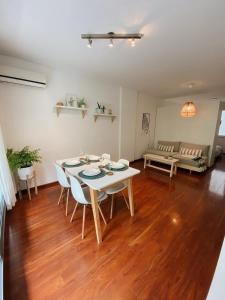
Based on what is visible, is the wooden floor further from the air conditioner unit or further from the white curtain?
the air conditioner unit

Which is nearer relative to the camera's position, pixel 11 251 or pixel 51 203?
pixel 11 251

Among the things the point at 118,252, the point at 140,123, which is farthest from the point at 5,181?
the point at 140,123

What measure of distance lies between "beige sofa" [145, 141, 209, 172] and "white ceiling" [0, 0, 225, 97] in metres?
2.28

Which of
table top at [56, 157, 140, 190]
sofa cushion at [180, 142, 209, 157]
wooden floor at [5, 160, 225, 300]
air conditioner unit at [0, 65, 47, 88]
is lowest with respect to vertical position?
wooden floor at [5, 160, 225, 300]

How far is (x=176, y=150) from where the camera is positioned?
197 inches

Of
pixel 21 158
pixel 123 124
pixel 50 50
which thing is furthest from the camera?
pixel 123 124

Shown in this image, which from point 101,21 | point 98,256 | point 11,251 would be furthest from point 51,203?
point 101,21

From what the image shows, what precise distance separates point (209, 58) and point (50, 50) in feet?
8.31

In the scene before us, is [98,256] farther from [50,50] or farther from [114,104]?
[114,104]

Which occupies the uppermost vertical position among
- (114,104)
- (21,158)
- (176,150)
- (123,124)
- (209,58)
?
(209,58)

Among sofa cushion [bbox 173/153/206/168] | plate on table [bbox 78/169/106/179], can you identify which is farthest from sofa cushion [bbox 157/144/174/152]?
plate on table [bbox 78/169/106/179]

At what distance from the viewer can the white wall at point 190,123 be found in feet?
14.6

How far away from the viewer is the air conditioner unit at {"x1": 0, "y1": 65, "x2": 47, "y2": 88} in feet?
7.47

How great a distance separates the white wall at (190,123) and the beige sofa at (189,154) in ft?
1.06
